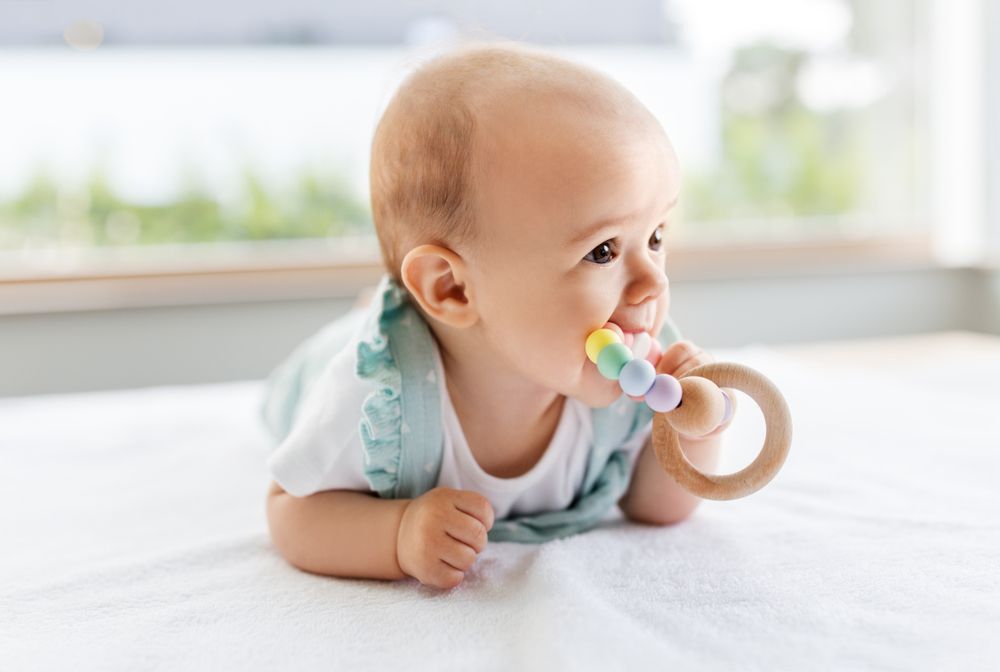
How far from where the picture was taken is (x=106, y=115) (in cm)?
223

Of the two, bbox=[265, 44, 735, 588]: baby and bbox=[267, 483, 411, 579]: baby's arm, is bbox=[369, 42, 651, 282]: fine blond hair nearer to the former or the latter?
bbox=[265, 44, 735, 588]: baby

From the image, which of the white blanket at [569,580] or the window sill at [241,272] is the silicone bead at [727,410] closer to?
the white blanket at [569,580]

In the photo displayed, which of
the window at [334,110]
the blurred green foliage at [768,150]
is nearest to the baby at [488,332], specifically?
the window at [334,110]

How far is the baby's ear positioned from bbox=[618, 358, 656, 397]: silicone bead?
0.53 ft

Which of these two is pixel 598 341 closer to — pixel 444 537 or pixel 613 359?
pixel 613 359

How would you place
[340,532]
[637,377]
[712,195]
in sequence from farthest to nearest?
[712,195] < [340,532] < [637,377]

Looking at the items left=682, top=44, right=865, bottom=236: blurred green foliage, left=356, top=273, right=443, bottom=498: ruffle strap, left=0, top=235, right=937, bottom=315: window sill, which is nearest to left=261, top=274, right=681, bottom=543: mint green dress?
left=356, top=273, right=443, bottom=498: ruffle strap

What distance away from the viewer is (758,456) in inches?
28.3

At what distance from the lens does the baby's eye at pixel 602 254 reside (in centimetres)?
77

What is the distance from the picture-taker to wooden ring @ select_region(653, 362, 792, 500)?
71 centimetres

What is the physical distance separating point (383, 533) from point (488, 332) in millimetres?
187

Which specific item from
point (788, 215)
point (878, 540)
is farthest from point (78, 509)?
point (788, 215)

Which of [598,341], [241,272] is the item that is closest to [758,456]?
[598,341]

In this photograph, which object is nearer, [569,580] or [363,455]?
[569,580]
